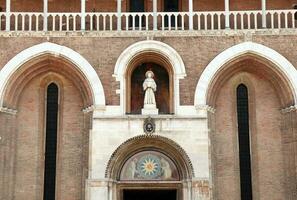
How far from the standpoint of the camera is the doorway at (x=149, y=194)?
21.0 metres

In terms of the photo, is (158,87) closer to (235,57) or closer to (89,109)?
(89,109)

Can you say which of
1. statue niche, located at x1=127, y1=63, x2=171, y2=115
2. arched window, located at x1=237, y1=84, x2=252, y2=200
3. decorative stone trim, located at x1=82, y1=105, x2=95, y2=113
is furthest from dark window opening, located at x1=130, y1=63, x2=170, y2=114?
arched window, located at x1=237, y1=84, x2=252, y2=200

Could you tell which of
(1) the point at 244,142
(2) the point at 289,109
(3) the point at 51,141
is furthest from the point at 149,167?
(2) the point at 289,109

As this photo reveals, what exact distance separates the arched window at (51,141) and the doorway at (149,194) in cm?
251

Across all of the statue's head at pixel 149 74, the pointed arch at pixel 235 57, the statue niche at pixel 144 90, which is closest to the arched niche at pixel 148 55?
the statue niche at pixel 144 90

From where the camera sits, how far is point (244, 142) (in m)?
21.5

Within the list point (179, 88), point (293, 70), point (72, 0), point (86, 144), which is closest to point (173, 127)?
point (179, 88)

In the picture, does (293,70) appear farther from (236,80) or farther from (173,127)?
(173,127)

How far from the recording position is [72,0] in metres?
22.6

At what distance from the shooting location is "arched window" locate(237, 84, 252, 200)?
21.1 metres

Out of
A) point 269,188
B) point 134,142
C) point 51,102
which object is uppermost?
point 51,102

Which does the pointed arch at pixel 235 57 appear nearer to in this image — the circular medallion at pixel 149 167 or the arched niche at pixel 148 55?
the arched niche at pixel 148 55

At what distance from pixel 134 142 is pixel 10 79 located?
458 cm

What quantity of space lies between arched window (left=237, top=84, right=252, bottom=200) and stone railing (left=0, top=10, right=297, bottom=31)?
232 cm
